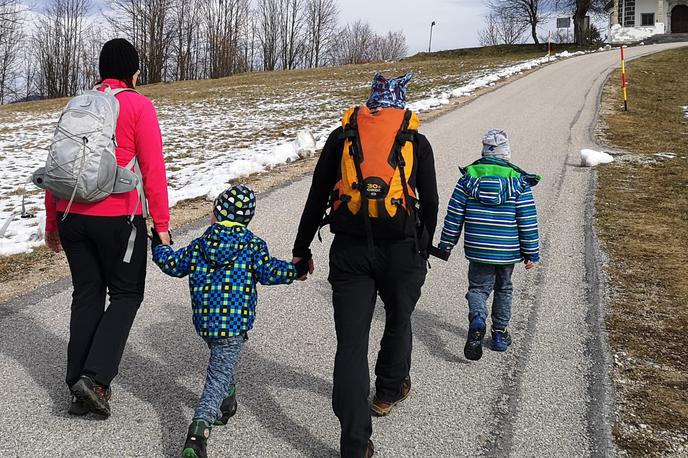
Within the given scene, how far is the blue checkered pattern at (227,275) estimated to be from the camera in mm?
3307

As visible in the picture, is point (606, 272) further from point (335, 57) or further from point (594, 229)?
point (335, 57)

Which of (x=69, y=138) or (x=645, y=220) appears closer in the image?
(x=69, y=138)

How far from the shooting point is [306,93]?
31328mm

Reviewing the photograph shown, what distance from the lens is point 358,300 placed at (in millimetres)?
3275

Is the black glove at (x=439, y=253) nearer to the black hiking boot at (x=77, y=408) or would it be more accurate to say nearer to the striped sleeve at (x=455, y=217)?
the striped sleeve at (x=455, y=217)

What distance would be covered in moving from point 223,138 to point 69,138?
49.9 feet

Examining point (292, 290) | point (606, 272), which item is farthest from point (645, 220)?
point (292, 290)

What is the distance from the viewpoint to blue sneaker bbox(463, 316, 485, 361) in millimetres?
4613

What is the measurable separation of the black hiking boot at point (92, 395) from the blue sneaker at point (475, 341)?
7.68 feet

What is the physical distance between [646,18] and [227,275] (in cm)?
6030

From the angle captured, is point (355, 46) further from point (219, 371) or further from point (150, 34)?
point (219, 371)

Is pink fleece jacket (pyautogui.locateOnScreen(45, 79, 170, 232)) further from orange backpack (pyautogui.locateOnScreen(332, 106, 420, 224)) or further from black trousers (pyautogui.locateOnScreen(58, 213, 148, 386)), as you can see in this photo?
orange backpack (pyautogui.locateOnScreen(332, 106, 420, 224))

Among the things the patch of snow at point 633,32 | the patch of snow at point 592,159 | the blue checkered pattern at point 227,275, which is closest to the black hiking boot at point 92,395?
the blue checkered pattern at point 227,275

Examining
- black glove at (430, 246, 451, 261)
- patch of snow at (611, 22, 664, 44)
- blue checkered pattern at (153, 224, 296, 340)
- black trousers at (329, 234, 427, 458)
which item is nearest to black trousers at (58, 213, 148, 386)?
blue checkered pattern at (153, 224, 296, 340)
